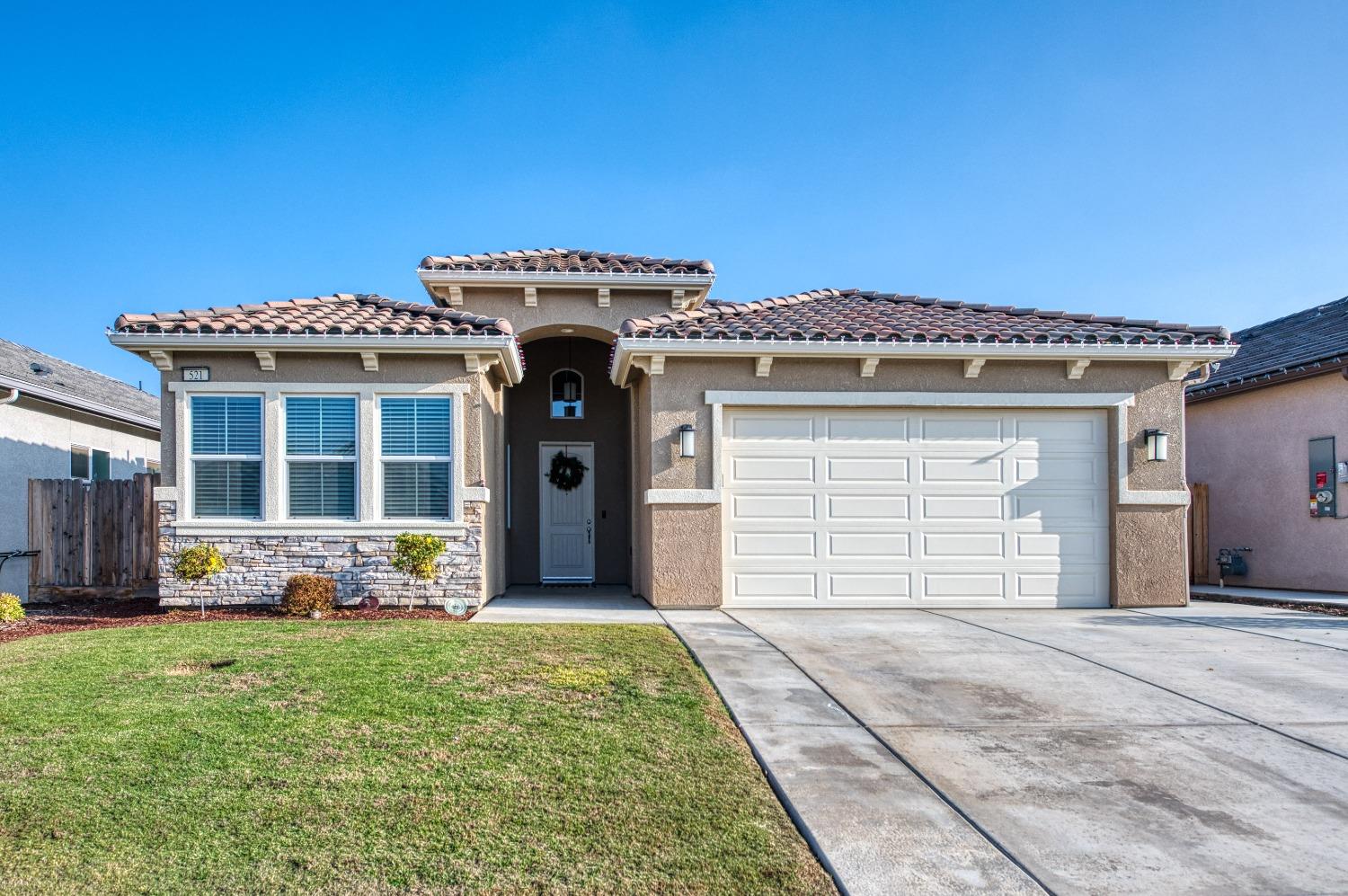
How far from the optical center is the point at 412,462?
966cm

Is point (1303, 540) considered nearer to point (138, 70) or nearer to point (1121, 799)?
point (1121, 799)

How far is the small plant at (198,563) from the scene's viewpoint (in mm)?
8922

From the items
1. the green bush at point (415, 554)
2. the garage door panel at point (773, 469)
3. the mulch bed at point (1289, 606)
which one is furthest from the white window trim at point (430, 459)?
the mulch bed at point (1289, 606)

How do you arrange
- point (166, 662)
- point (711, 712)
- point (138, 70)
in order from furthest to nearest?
point (138, 70) → point (166, 662) → point (711, 712)

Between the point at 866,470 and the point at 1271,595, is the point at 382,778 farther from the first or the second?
the point at 1271,595

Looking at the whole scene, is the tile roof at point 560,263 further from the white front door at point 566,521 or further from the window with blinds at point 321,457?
the window with blinds at point 321,457

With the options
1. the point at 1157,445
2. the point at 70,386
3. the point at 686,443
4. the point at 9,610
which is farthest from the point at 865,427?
the point at 70,386

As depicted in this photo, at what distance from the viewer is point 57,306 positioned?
19.6 metres

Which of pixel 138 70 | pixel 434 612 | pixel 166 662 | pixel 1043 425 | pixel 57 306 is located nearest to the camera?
pixel 166 662

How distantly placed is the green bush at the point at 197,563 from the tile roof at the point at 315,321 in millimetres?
2503

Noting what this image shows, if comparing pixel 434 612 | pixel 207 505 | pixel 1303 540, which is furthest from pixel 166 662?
pixel 1303 540

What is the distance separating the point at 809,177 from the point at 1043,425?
588 centimetres

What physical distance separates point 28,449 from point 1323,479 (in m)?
19.1

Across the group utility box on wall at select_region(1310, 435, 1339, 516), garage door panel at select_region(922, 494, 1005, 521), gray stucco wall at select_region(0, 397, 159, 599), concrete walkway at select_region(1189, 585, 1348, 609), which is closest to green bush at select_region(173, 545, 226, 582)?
gray stucco wall at select_region(0, 397, 159, 599)
